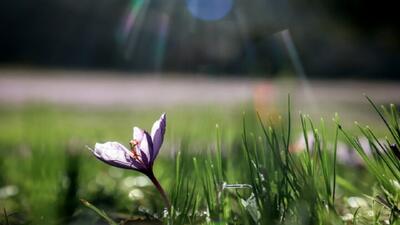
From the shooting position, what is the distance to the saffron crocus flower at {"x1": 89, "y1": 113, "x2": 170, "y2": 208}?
3.79ft

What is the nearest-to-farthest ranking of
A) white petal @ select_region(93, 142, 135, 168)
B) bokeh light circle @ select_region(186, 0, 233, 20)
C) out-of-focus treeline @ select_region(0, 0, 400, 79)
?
1. white petal @ select_region(93, 142, 135, 168)
2. bokeh light circle @ select_region(186, 0, 233, 20)
3. out-of-focus treeline @ select_region(0, 0, 400, 79)

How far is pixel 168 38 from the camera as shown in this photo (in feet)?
69.3

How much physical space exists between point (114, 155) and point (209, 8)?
1711cm

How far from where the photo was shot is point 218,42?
66.3 feet

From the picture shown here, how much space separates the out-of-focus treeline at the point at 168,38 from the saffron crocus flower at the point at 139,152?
15634 mm

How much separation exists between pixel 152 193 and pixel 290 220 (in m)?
0.59

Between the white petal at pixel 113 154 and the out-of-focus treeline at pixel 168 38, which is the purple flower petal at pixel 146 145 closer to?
the white petal at pixel 113 154

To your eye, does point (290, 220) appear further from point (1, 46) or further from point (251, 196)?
point (1, 46)

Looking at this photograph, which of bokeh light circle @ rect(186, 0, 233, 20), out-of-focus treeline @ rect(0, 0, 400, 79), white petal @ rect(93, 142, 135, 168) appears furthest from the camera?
out-of-focus treeline @ rect(0, 0, 400, 79)

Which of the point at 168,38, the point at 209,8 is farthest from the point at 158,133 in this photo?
the point at 168,38

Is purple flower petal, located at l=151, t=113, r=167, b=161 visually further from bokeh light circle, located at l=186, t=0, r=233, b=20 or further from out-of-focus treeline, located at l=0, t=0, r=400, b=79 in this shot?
out-of-focus treeline, located at l=0, t=0, r=400, b=79

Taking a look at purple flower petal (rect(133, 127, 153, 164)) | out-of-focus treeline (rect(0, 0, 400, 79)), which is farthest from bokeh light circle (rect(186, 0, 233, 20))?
purple flower petal (rect(133, 127, 153, 164))

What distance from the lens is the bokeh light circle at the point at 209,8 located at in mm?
16938

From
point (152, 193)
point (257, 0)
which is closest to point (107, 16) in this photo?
point (257, 0)
